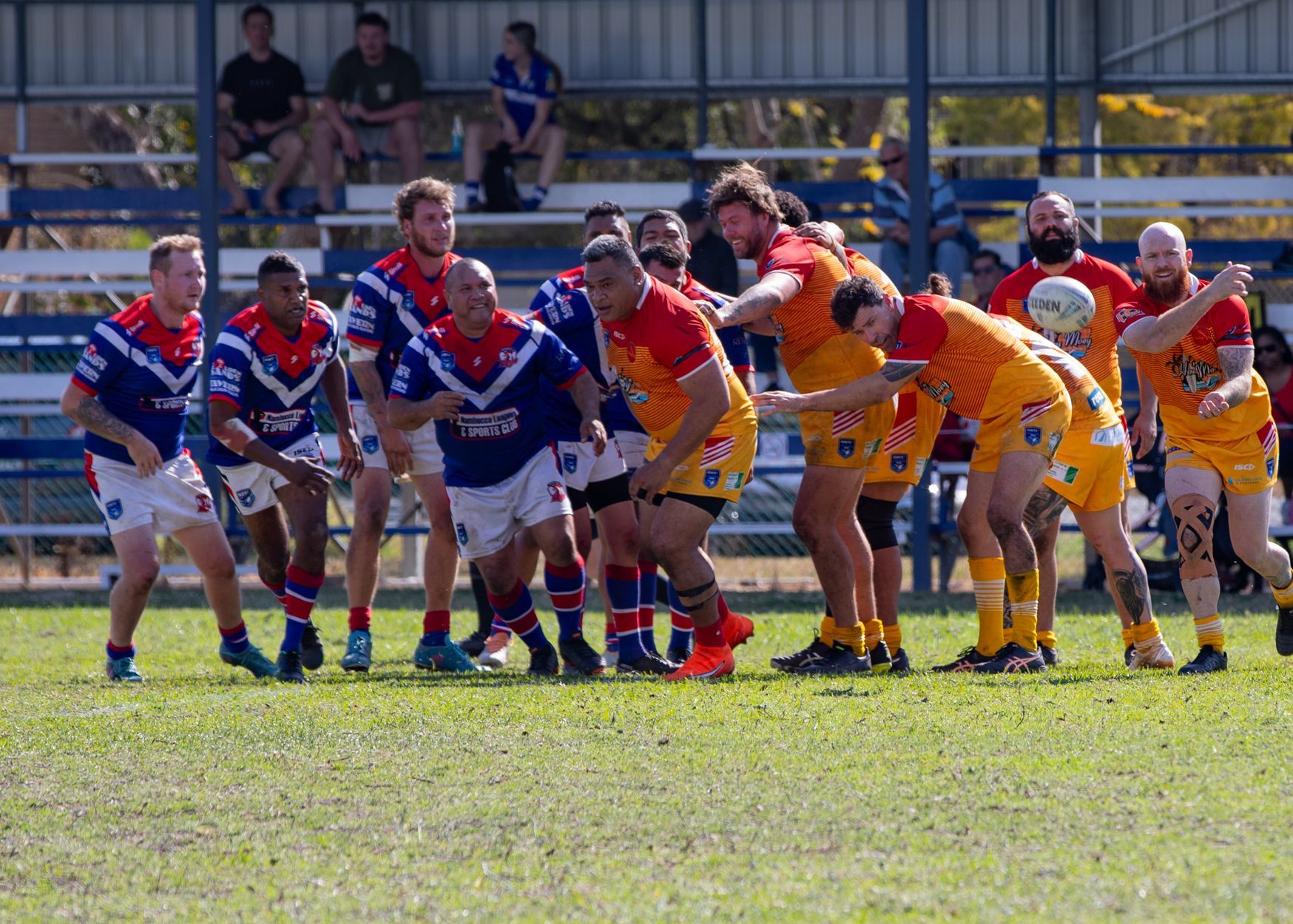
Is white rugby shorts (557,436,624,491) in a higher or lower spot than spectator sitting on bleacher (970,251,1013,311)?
lower

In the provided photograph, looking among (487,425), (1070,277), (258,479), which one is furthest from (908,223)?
(258,479)

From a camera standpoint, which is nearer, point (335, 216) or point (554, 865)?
point (554, 865)

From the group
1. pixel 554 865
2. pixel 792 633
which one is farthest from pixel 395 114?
pixel 554 865

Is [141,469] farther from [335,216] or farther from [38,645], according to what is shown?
[335,216]

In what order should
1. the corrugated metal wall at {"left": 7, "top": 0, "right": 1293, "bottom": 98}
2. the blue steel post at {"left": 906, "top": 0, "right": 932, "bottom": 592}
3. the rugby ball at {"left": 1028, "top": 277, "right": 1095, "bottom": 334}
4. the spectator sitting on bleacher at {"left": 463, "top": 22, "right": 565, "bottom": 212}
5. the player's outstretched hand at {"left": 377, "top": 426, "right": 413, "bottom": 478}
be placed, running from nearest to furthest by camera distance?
the rugby ball at {"left": 1028, "top": 277, "right": 1095, "bottom": 334} < the player's outstretched hand at {"left": 377, "top": 426, "right": 413, "bottom": 478} < the blue steel post at {"left": 906, "top": 0, "right": 932, "bottom": 592} < the spectator sitting on bleacher at {"left": 463, "top": 22, "right": 565, "bottom": 212} < the corrugated metal wall at {"left": 7, "top": 0, "right": 1293, "bottom": 98}

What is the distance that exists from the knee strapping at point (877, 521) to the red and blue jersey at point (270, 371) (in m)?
2.89

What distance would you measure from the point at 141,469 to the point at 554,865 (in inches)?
178

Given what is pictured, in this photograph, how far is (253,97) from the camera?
1469 centimetres

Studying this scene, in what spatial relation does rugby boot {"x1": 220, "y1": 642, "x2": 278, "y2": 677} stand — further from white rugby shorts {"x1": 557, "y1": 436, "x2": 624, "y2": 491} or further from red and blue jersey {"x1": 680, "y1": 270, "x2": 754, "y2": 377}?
red and blue jersey {"x1": 680, "y1": 270, "x2": 754, "y2": 377}

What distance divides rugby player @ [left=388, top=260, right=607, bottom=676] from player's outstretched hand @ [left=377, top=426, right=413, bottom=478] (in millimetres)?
241

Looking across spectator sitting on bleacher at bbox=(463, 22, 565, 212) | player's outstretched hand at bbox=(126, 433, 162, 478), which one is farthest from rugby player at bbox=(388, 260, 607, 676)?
spectator sitting on bleacher at bbox=(463, 22, 565, 212)

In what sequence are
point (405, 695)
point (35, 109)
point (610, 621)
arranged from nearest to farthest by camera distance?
point (405, 695) < point (610, 621) < point (35, 109)

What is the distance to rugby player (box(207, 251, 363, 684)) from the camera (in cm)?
810

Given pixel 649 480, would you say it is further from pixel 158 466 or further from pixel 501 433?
pixel 158 466
